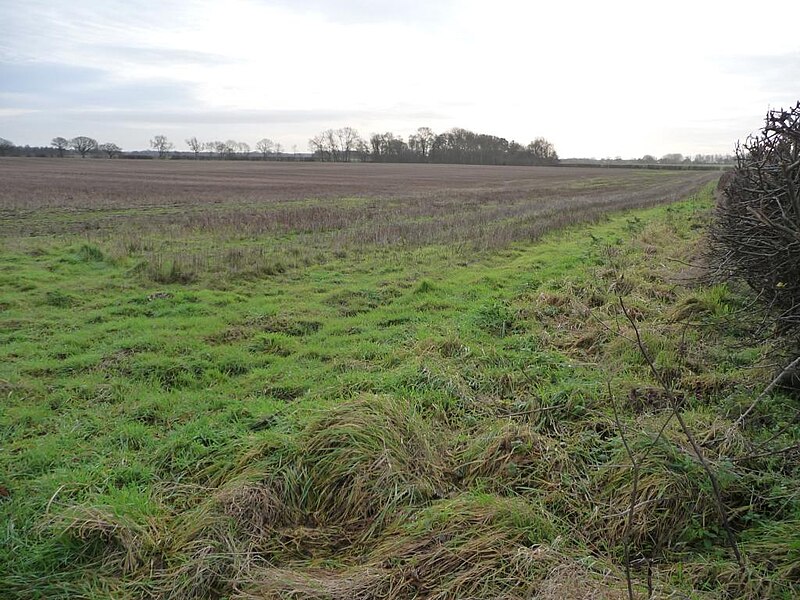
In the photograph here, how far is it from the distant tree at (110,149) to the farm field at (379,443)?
127508 mm

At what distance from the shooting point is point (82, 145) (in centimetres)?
11494

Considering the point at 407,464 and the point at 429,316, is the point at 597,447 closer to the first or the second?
the point at 407,464

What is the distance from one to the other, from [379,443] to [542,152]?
14290 centimetres

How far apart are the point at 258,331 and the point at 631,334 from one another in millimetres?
5130

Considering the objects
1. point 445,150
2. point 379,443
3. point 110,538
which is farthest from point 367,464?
point 445,150

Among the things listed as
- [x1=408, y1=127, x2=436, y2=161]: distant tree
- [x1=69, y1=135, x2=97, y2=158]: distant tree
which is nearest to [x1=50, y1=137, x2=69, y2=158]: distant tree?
[x1=69, y1=135, x2=97, y2=158]: distant tree

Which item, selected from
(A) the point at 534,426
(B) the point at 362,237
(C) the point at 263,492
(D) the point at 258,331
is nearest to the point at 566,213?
(B) the point at 362,237

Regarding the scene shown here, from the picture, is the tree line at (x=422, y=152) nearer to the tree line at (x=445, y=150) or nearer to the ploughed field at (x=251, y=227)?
the tree line at (x=445, y=150)

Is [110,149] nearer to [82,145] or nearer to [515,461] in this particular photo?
[82,145]

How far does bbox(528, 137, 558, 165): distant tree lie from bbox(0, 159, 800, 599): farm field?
132 m

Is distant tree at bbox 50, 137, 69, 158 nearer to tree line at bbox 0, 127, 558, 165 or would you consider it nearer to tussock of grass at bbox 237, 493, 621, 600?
tree line at bbox 0, 127, 558, 165

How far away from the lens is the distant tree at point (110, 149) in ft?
387

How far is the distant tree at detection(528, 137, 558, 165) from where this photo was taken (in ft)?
435

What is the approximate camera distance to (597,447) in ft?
13.5
